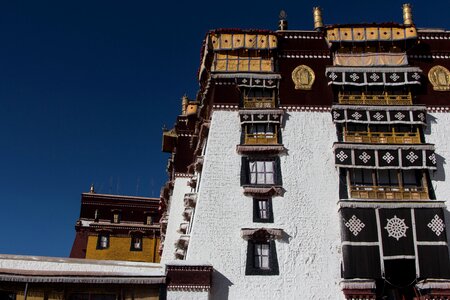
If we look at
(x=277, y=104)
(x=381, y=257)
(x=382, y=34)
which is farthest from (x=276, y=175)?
(x=382, y=34)

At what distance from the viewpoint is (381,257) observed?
23.3 m

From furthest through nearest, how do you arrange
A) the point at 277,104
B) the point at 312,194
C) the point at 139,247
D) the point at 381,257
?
the point at 139,247 → the point at 277,104 → the point at 312,194 → the point at 381,257

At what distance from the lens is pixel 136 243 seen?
144 feet

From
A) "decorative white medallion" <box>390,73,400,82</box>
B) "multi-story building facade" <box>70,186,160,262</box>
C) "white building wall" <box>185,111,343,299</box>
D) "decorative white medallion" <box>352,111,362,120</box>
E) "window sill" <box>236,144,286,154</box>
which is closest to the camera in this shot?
"white building wall" <box>185,111,343,299</box>

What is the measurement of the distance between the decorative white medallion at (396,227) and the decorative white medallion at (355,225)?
100 cm

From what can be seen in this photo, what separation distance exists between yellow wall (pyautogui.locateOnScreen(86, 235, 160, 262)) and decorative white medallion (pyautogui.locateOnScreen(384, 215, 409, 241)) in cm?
2267

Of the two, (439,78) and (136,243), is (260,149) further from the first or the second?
(136,243)

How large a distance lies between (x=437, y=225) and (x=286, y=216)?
5886 millimetres

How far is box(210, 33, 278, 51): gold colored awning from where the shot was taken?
92.0ft

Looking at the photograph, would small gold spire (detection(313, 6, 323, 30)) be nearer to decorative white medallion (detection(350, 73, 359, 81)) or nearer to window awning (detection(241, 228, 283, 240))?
decorative white medallion (detection(350, 73, 359, 81))

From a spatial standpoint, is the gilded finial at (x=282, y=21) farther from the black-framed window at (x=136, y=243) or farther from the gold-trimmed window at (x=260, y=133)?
the black-framed window at (x=136, y=243)

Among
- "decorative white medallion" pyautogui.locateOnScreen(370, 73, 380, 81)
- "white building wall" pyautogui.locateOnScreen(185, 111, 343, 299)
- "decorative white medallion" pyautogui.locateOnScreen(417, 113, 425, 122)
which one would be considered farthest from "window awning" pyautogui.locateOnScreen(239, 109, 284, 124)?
"decorative white medallion" pyautogui.locateOnScreen(417, 113, 425, 122)

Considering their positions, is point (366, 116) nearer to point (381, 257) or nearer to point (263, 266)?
point (381, 257)

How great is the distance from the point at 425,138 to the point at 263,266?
914 centimetres
